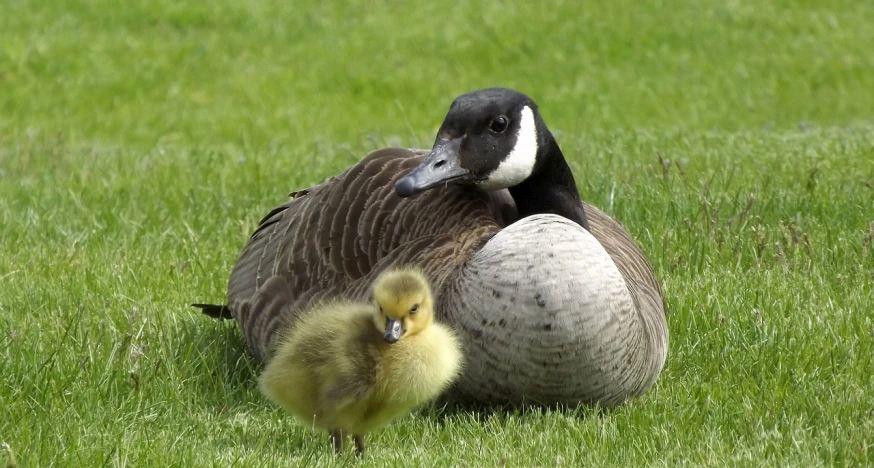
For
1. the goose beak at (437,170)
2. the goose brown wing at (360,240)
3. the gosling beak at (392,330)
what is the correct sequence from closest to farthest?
the gosling beak at (392,330) < the goose beak at (437,170) < the goose brown wing at (360,240)

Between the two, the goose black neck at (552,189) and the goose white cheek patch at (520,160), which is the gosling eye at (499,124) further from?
the goose black neck at (552,189)

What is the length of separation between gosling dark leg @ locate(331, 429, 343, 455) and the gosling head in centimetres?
47

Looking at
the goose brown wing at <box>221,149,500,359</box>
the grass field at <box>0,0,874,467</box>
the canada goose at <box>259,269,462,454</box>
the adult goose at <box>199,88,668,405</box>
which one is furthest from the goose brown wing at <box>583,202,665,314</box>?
A: the canada goose at <box>259,269,462,454</box>

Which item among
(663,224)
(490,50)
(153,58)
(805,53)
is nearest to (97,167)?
(663,224)

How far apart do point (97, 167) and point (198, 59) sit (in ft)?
24.4

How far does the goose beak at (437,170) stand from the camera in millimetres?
4711

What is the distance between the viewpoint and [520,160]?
16.7ft

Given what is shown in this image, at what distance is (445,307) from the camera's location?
4.59 m

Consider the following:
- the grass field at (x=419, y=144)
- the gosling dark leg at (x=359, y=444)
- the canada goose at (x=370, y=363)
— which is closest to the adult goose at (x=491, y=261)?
the grass field at (x=419, y=144)

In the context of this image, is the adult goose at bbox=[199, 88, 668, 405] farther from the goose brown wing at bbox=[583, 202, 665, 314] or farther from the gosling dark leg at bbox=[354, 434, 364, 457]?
the gosling dark leg at bbox=[354, 434, 364, 457]

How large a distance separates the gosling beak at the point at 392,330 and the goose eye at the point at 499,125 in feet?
4.34

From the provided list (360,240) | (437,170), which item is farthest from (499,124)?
(360,240)

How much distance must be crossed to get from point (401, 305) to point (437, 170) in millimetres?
1063

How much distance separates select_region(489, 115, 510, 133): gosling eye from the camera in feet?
16.4
